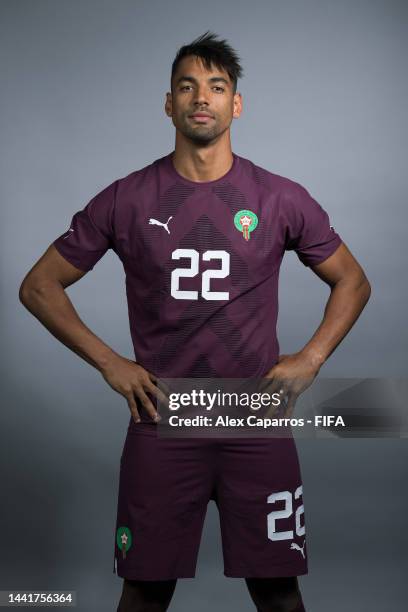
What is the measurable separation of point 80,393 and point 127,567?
6.12 ft

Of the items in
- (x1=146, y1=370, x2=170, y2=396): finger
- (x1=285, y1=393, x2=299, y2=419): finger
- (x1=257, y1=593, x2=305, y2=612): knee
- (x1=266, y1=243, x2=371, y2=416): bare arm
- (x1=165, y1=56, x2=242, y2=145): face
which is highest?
(x1=165, y1=56, x2=242, y2=145): face

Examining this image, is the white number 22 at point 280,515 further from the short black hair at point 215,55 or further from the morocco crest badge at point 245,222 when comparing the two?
the short black hair at point 215,55

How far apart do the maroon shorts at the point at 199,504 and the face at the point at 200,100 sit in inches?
36.3

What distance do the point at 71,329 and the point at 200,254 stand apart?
18.2 inches

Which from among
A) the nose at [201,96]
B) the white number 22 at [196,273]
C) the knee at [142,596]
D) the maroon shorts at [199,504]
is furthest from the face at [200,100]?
the knee at [142,596]

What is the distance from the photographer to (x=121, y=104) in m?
5.05

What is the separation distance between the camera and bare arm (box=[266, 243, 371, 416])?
336 cm

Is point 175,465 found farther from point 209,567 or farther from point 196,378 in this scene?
point 209,567

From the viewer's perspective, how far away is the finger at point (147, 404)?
10.8 feet

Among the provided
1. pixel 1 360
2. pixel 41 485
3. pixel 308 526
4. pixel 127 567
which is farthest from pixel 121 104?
pixel 127 567

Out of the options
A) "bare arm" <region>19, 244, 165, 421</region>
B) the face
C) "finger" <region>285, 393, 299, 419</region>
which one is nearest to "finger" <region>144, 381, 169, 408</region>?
"bare arm" <region>19, 244, 165, 421</region>

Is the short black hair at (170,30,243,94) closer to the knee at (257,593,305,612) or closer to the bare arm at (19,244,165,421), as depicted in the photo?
the bare arm at (19,244,165,421)

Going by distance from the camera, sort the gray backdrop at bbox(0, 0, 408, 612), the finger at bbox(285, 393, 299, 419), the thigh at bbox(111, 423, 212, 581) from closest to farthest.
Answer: the thigh at bbox(111, 423, 212, 581) → the finger at bbox(285, 393, 299, 419) → the gray backdrop at bbox(0, 0, 408, 612)

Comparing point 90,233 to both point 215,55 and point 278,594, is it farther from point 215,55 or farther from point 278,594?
point 278,594
